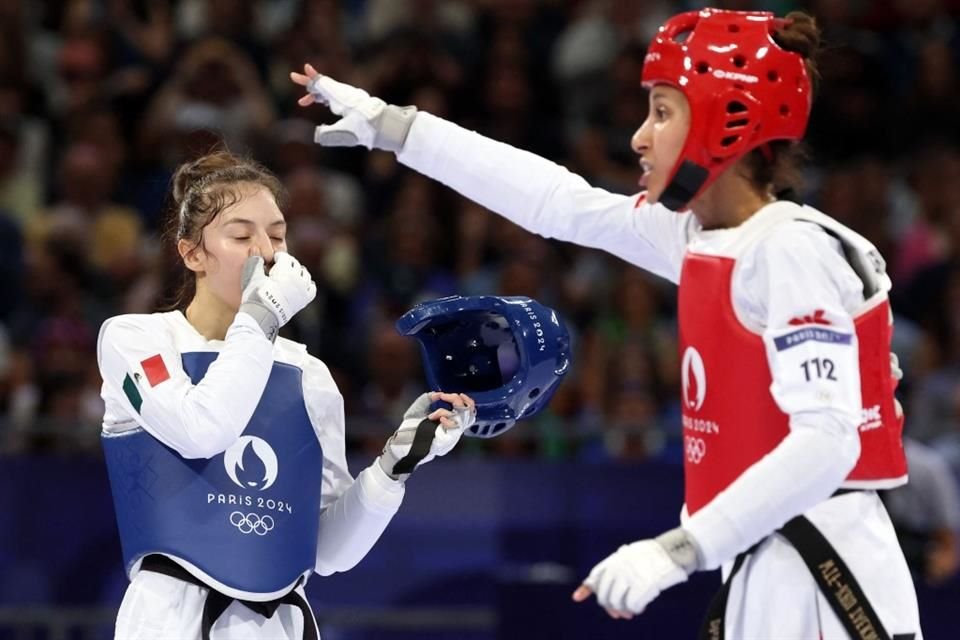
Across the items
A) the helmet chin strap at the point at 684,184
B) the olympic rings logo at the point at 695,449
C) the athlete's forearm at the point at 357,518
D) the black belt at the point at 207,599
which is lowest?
the black belt at the point at 207,599

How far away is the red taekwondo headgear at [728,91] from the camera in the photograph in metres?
3.99

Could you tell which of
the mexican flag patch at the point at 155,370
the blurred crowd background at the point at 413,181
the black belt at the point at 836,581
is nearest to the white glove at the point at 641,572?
the black belt at the point at 836,581

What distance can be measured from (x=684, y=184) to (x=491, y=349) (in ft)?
3.01

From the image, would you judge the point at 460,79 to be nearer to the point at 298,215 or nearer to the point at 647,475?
the point at 298,215

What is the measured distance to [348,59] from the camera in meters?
10.9

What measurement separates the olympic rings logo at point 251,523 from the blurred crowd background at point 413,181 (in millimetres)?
3584

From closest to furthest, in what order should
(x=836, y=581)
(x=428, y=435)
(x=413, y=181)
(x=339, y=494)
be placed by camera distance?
1. (x=836, y=581)
2. (x=428, y=435)
3. (x=339, y=494)
4. (x=413, y=181)

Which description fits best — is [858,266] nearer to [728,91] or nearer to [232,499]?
[728,91]

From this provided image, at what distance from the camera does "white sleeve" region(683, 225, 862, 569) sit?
3604 millimetres

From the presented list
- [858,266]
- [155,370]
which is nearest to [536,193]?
[858,266]

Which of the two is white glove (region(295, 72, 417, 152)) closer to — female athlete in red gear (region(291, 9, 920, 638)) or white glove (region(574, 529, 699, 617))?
female athlete in red gear (region(291, 9, 920, 638))

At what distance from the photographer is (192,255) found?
4.57 meters

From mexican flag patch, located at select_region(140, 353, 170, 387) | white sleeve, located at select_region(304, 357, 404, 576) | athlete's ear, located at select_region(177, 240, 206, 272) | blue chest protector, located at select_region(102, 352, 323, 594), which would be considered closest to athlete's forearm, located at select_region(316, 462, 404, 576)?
white sleeve, located at select_region(304, 357, 404, 576)

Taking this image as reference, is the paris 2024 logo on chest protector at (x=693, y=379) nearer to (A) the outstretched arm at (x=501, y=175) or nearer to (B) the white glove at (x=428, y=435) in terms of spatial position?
(A) the outstretched arm at (x=501, y=175)
